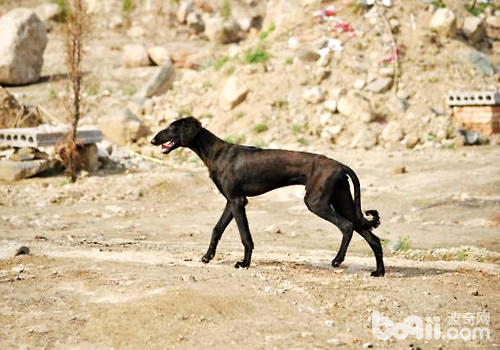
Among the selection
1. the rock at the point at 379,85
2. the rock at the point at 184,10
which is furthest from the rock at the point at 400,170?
the rock at the point at 184,10

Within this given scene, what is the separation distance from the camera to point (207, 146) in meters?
8.32

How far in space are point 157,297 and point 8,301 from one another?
51.5 inches

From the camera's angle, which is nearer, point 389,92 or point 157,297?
point 157,297

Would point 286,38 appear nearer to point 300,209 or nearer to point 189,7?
point 300,209

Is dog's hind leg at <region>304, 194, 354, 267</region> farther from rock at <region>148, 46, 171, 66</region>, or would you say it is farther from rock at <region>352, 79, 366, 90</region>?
rock at <region>148, 46, 171, 66</region>

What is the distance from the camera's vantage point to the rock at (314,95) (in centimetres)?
1964

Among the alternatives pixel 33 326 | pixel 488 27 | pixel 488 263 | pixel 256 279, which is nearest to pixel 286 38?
pixel 488 27

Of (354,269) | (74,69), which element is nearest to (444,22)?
(74,69)

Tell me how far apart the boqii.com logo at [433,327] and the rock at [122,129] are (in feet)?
44.6

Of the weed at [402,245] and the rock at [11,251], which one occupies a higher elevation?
the rock at [11,251]

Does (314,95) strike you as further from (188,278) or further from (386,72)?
(188,278)

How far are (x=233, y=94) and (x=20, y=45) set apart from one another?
22.2 feet

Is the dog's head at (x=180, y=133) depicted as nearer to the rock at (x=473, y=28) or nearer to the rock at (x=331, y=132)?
the rock at (x=331, y=132)

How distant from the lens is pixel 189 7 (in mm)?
32281
